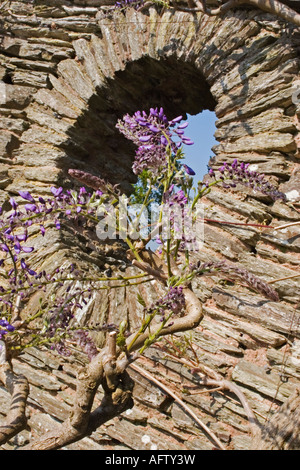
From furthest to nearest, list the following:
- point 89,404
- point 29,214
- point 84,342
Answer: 1. point 84,342
2. point 29,214
3. point 89,404

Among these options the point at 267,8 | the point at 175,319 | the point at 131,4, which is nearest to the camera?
the point at 175,319

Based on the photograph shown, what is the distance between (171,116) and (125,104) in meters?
0.52

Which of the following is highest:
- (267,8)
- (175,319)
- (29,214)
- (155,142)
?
(267,8)

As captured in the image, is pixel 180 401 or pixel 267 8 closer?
pixel 180 401

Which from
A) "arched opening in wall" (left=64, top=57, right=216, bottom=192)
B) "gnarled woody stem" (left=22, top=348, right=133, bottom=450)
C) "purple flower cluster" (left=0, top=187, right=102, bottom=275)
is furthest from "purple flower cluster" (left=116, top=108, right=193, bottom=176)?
"arched opening in wall" (left=64, top=57, right=216, bottom=192)

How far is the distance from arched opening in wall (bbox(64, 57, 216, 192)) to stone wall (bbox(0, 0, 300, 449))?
0.04ft

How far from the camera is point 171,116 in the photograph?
449 cm

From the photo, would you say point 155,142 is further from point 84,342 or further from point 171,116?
point 171,116

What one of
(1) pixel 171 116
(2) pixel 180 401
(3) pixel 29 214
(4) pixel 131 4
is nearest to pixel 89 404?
(3) pixel 29 214

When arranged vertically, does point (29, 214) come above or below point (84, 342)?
above

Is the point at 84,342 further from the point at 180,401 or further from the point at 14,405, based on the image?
the point at 180,401

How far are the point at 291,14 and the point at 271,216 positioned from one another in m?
1.38

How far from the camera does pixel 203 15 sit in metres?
3.67

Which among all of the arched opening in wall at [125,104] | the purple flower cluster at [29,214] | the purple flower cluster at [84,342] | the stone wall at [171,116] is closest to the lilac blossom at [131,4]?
the stone wall at [171,116]
